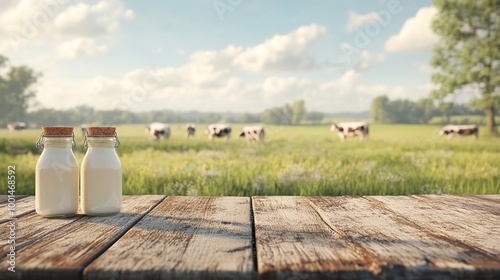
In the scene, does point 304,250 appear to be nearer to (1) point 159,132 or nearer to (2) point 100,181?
(2) point 100,181

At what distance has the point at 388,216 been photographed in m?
1.85

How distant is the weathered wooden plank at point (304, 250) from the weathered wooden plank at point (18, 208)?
935mm

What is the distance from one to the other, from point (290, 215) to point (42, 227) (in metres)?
0.87

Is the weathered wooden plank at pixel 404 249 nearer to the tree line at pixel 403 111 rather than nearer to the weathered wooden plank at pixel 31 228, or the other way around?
the weathered wooden plank at pixel 31 228

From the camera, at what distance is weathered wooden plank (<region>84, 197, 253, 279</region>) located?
1069 millimetres

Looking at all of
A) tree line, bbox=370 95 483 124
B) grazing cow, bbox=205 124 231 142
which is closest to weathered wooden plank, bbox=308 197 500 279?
grazing cow, bbox=205 124 231 142

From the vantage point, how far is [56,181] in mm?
1847

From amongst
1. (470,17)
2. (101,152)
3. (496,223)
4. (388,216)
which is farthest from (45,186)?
(470,17)

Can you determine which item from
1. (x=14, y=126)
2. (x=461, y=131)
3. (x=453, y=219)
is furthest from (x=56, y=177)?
(x=14, y=126)

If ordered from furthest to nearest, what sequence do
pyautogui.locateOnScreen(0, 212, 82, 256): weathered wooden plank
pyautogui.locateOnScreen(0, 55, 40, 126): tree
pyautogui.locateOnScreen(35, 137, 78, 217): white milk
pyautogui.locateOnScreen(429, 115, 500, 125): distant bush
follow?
pyautogui.locateOnScreen(0, 55, 40, 126): tree, pyautogui.locateOnScreen(429, 115, 500, 125): distant bush, pyautogui.locateOnScreen(35, 137, 78, 217): white milk, pyautogui.locateOnScreen(0, 212, 82, 256): weathered wooden plank

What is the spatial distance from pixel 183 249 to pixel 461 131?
30248 millimetres

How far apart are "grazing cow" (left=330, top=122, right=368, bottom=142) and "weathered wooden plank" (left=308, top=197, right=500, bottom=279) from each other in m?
24.7

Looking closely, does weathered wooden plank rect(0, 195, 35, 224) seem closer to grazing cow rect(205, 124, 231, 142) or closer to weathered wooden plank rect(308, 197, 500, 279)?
weathered wooden plank rect(308, 197, 500, 279)

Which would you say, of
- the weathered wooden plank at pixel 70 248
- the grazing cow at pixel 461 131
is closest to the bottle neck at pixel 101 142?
the weathered wooden plank at pixel 70 248
